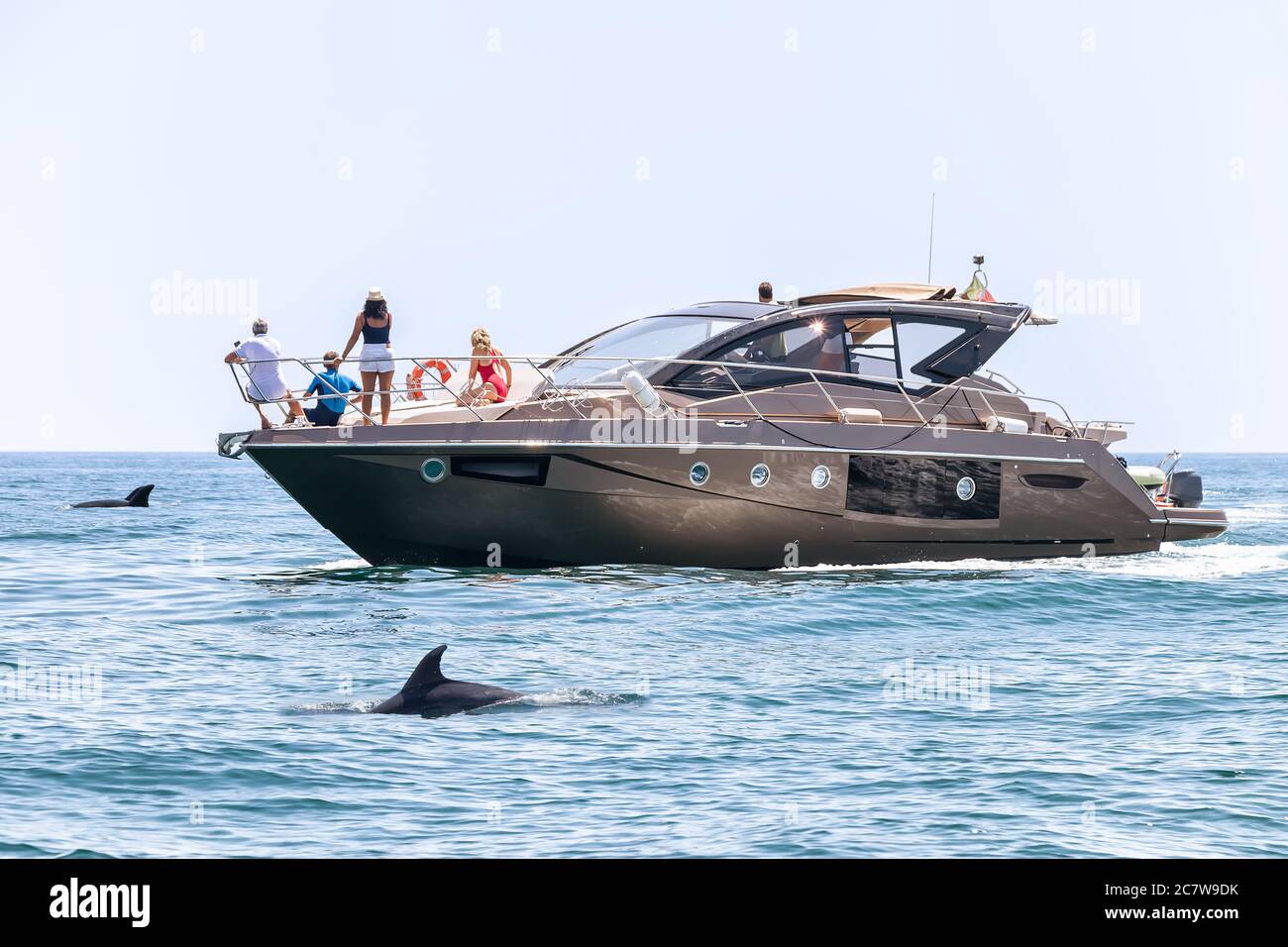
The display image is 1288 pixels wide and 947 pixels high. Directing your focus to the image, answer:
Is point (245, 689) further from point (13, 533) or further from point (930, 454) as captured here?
point (13, 533)

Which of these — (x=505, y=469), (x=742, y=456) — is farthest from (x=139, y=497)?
(x=742, y=456)

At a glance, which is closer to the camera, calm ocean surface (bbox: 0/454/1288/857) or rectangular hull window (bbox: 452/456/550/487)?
calm ocean surface (bbox: 0/454/1288/857)

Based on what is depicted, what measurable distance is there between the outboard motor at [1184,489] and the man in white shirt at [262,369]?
477 inches

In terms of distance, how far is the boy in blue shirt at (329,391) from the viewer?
1703cm

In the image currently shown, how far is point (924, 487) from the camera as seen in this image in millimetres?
18266

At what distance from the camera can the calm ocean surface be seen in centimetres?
768

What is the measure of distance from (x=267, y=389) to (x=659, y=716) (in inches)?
343

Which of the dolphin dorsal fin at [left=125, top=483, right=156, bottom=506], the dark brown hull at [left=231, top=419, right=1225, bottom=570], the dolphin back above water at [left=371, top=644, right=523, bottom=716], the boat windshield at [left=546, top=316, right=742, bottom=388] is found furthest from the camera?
the dolphin dorsal fin at [left=125, top=483, right=156, bottom=506]

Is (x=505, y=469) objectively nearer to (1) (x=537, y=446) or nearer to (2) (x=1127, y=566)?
(1) (x=537, y=446)

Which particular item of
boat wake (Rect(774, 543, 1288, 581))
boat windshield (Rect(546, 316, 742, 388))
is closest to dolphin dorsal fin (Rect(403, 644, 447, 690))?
boat windshield (Rect(546, 316, 742, 388))

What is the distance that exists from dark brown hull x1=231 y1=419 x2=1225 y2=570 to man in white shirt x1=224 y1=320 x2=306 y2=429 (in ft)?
2.41

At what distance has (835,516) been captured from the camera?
17.8 metres

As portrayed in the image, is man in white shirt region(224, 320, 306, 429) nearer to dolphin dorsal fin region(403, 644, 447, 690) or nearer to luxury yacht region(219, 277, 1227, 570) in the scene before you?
luxury yacht region(219, 277, 1227, 570)
